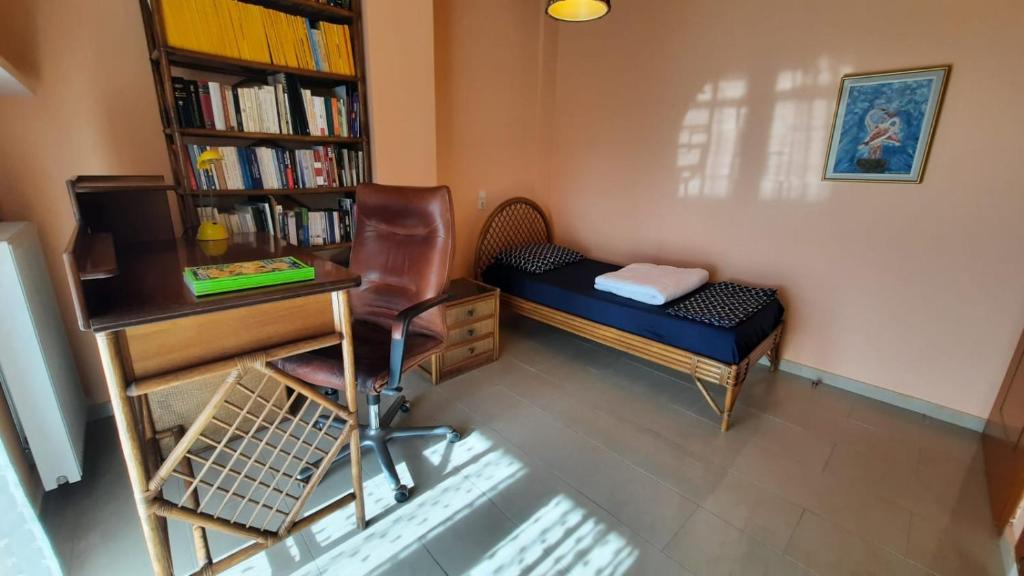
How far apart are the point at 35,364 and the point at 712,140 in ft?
11.0

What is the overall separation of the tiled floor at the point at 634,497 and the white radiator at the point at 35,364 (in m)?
0.19

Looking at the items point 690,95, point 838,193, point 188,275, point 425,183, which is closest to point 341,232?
point 425,183

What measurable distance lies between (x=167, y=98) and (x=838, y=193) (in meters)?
3.25

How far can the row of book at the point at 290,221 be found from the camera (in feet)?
6.84

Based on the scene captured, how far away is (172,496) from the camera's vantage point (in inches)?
64.7

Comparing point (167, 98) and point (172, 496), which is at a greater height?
point (167, 98)

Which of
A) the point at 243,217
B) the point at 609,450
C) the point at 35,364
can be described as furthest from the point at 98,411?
the point at 609,450

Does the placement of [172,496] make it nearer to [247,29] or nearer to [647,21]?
[247,29]

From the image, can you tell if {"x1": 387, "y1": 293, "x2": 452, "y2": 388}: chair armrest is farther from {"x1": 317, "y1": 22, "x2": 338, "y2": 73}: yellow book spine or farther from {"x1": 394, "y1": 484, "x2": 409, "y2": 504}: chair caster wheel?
{"x1": 317, "y1": 22, "x2": 338, "y2": 73}: yellow book spine

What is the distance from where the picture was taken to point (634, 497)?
170cm

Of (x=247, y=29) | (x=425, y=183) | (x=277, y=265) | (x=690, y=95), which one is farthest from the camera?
(x=690, y=95)

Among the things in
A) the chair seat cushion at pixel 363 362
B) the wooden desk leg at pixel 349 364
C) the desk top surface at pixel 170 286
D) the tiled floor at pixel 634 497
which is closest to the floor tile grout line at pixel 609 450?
the tiled floor at pixel 634 497

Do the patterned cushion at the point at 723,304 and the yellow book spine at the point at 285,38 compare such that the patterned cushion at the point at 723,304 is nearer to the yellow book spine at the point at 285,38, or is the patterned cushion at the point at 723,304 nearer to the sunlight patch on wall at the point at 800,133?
the sunlight patch on wall at the point at 800,133

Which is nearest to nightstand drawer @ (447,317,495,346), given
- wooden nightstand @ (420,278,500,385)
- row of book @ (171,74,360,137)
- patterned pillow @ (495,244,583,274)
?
wooden nightstand @ (420,278,500,385)
